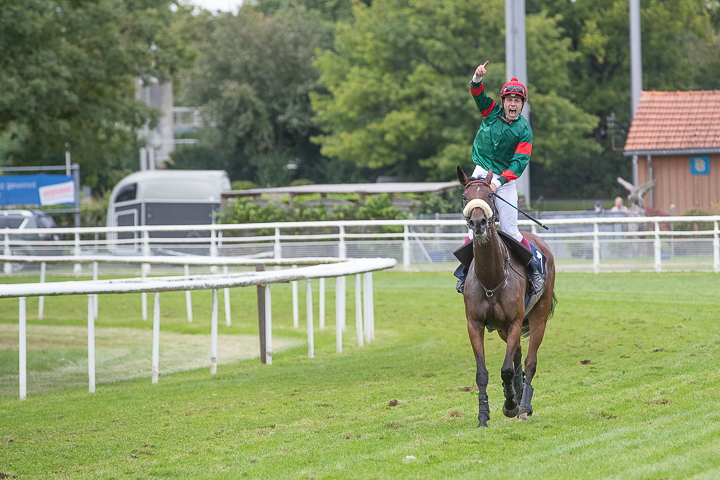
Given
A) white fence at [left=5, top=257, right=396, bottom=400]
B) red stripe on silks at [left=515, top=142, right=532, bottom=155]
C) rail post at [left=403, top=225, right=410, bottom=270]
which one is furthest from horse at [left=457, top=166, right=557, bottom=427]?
rail post at [left=403, top=225, right=410, bottom=270]

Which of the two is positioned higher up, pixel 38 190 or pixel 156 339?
pixel 38 190

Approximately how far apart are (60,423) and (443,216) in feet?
51.6

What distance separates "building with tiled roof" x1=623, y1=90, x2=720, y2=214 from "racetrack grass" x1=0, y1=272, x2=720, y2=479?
51.5 feet

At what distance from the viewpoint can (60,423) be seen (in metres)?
6.84

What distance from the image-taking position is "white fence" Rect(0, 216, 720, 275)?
18.2 m

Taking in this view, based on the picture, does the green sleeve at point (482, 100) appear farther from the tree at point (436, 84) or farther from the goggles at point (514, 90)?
the tree at point (436, 84)

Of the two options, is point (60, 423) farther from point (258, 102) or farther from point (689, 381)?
point (258, 102)

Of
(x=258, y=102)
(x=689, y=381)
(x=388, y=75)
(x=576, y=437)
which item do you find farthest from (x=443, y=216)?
(x=258, y=102)

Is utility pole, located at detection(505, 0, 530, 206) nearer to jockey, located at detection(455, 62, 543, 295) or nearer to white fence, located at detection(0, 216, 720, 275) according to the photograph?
white fence, located at detection(0, 216, 720, 275)

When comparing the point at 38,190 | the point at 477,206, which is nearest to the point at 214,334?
the point at 477,206

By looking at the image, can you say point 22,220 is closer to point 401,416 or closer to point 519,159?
point 401,416

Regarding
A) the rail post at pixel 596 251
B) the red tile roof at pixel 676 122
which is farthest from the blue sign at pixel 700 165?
the rail post at pixel 596 251

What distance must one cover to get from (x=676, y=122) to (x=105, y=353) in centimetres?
2187

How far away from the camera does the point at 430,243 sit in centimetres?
1991
